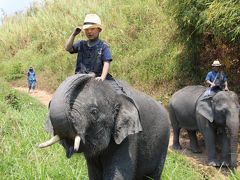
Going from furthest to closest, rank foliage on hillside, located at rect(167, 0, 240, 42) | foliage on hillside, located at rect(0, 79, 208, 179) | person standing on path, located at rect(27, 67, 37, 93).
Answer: person standing on path, located at rect(27, 67, 37, 93), foliage on hillside, located at rect(167, 0, 240, 42), foliage on hillside, located at rect(0, 79, 208, 179)

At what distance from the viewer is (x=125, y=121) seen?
322 cm

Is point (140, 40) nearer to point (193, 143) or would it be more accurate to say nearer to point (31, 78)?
point (31, 78)

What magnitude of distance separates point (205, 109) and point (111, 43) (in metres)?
9.31

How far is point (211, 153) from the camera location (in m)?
8.13

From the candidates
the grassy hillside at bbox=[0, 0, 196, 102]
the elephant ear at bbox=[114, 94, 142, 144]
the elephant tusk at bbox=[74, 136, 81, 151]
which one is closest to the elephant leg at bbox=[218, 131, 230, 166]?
the grassy hillside at bbox=[0, 0, 196, 102]

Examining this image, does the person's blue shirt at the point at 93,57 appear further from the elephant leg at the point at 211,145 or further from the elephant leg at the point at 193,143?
the elephant leg at the point at 193,143

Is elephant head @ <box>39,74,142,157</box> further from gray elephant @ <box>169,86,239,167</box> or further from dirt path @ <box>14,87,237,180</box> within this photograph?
gray elephant @ <box>169,86,239,167</box>

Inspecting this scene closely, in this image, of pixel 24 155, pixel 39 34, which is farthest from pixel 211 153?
pixel 39 34

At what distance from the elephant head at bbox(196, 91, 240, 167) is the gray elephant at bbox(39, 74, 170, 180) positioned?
375 centimetres

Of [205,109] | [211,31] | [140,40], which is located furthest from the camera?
[140,40]

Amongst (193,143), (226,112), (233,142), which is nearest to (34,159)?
(233,142)

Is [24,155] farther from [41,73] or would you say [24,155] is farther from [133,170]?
[41,73]

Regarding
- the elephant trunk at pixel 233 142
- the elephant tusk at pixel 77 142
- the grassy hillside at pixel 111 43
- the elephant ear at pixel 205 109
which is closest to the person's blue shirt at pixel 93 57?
the elephant tusk at pixel 77 142

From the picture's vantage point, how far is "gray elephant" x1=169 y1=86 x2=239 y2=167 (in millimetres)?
7602
